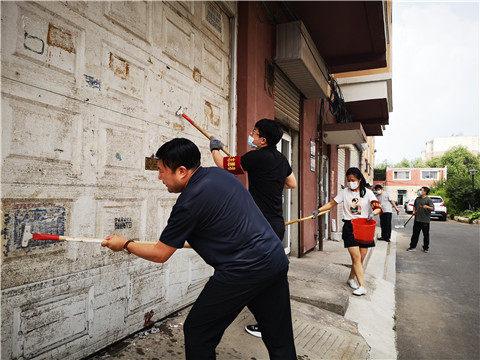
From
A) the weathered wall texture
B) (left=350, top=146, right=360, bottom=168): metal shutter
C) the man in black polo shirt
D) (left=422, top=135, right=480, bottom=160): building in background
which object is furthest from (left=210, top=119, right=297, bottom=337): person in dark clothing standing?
Answer: (left=422, top=135, right=480, bottom=160): building in background

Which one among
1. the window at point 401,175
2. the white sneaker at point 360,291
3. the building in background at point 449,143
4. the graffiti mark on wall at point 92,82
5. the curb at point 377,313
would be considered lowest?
the curb at point 377,313

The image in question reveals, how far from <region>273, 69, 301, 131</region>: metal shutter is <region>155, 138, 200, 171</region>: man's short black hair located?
4.09 meters

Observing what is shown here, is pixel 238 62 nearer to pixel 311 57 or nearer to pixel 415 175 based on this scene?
pixel 311 57

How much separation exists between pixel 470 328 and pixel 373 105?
8.98 m

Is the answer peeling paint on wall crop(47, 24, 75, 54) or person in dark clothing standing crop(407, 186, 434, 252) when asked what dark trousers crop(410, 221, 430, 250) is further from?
peeling paint on wall crop(47, 24, 75, 54)

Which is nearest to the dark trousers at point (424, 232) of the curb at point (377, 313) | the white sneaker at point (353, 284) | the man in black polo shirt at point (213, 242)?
the curb at point (377, 313)

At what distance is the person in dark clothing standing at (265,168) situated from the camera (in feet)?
9.71

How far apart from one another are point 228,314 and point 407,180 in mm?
61937

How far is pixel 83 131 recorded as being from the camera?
242 cm

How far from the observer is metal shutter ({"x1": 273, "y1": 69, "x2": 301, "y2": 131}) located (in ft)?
19.2

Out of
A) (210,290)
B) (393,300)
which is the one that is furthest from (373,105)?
(210,290)

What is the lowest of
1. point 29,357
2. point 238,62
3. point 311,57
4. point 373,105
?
point 29,357

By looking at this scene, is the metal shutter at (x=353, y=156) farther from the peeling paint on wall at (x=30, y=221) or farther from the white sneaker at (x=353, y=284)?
the peeling paint on wall at (x=30, y=221)

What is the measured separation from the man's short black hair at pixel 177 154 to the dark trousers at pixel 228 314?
68 cm
